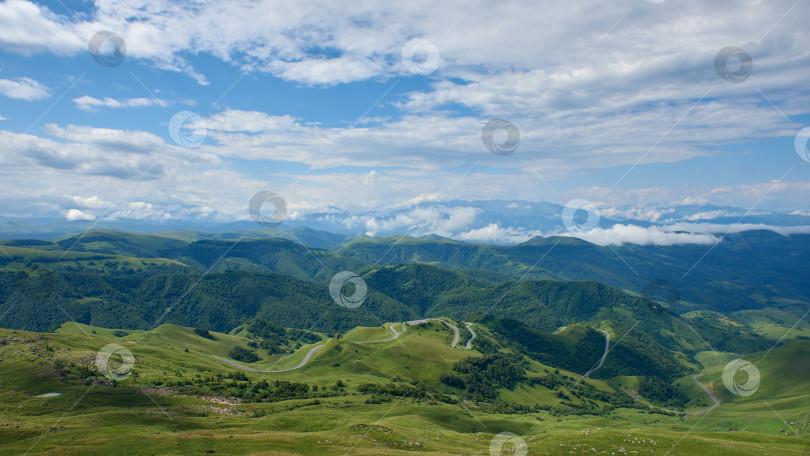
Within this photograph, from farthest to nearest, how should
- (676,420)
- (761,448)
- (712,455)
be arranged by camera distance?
(676,420)
(761,448)
(712,455)

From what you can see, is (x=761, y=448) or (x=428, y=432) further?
(x=428, y=432)

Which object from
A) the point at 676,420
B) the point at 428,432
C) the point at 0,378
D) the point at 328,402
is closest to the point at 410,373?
the point at 328,402

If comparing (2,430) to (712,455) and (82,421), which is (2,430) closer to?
(82,421)

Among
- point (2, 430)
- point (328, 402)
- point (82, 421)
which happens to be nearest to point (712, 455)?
point (328, 402)

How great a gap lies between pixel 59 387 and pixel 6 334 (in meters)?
47.3

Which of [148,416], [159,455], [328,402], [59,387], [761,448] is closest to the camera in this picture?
[159,455]

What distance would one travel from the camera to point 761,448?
6181cm

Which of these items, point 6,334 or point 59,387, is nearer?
→ point 59,387

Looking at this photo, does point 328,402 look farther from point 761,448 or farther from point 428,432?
point 761,448

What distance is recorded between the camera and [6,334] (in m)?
103

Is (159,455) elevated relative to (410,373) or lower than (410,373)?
elevated

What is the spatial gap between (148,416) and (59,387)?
27.9 meters

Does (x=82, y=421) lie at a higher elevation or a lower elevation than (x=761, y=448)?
higher

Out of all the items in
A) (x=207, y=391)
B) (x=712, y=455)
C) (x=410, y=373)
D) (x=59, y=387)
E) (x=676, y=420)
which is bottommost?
(x=676, y=420)
